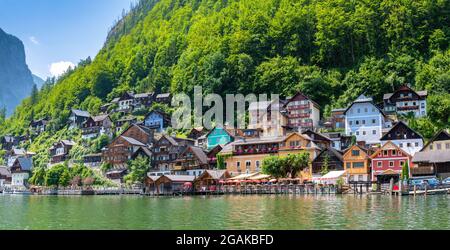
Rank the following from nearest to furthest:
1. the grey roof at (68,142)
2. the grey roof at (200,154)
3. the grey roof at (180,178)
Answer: the grey roof at (180,178) < the grey roof at (200,154) < the grey roof at (68,142)

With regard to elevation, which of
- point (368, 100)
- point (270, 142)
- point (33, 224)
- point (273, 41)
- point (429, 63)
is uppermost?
point (273, 41)

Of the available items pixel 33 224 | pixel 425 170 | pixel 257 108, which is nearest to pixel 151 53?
pixel 257 108

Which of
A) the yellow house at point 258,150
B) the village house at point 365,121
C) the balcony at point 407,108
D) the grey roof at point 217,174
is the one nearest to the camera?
the grey roof at point 217,174

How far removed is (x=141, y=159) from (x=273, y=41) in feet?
153

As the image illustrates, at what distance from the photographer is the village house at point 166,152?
8594cm

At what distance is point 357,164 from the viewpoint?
211 feet

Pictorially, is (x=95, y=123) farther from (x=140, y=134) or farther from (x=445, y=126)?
(x=445, y=126)

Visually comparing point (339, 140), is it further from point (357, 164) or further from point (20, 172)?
point (20, 172)

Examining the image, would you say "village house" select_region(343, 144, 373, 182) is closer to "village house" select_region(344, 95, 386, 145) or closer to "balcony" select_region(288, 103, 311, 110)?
"village house" select_region(344, 95, 386, 145)

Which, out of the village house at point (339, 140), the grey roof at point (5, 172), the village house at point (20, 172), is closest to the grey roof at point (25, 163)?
the village house at point (20, 172)

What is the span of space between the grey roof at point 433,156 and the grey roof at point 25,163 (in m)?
82.7

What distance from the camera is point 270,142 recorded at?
74.2 metres

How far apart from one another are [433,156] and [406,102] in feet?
74.9

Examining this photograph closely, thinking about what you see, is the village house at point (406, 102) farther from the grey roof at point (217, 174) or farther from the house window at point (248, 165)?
the grey roof at point (217, 174)
